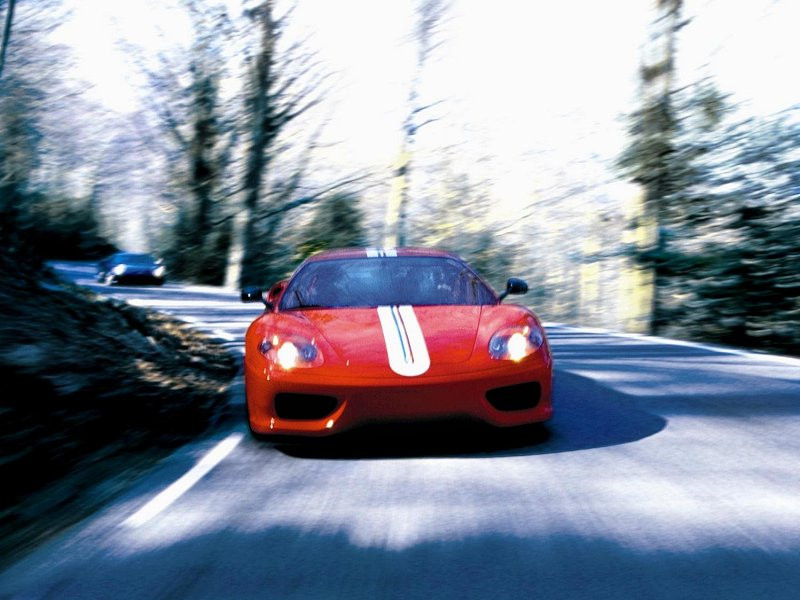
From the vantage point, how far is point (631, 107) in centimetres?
1608

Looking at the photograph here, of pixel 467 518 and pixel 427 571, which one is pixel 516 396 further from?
pixel 427 571

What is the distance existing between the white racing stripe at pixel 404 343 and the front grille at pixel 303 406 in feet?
1.49

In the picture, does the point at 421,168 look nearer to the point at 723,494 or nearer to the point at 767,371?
the point at 767,371

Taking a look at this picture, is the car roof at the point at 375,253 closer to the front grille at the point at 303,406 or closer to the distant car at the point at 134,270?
the front grille at the point at 303,406

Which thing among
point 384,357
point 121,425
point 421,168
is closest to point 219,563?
point 384,357

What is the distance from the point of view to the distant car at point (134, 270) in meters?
34.0

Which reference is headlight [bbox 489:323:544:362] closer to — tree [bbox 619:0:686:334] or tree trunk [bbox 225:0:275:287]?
tree [bbox 619:0:686:334]

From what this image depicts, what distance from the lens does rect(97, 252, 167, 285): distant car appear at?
34.0 metres

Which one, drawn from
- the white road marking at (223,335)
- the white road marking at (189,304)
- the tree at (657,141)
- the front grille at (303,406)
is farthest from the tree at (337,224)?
the front grille at (303,406)

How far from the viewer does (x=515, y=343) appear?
5621mm

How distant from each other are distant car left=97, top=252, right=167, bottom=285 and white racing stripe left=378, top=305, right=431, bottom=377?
2955 centimetres

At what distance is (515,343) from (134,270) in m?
30.5

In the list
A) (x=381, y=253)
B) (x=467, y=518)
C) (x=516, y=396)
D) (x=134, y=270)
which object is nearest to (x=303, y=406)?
(x=516, y=396)

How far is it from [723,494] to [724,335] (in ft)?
28.6
